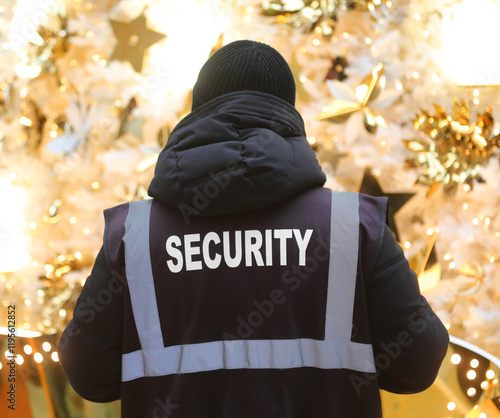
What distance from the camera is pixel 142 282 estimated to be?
963mm

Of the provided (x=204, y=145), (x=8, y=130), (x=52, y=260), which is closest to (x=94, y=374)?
(x=204, y=145)

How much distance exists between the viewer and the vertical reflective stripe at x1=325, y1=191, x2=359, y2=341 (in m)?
0.92

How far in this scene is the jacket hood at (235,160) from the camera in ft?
2.89

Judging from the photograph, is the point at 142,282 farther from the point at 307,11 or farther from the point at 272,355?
the point at 307,11

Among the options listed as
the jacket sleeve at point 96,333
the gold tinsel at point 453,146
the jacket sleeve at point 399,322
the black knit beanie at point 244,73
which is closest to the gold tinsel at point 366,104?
the gold tinsel at point 453,146

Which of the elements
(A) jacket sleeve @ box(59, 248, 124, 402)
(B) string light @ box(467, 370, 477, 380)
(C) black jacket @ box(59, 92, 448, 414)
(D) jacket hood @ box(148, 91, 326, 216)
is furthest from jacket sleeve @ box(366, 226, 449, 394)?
(B) string light @ box(467, 370, 477, 380)

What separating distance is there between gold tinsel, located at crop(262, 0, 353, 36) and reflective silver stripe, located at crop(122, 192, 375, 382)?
100 centimetres

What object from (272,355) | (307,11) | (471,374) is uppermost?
(307,11)

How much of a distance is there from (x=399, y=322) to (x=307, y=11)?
117 centimetres

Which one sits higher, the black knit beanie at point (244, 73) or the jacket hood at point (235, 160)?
the black knit beanie at point (244, 73)

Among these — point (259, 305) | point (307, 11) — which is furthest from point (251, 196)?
point (307, 11)

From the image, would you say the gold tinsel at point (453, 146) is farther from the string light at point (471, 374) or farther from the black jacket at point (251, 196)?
the black jacket at point (251, 196)

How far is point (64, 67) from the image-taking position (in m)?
1.87

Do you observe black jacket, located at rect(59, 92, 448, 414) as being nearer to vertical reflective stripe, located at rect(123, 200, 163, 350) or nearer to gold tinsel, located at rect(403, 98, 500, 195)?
vertical reflective stripe, located at rect(123, 200, 163, 350)
